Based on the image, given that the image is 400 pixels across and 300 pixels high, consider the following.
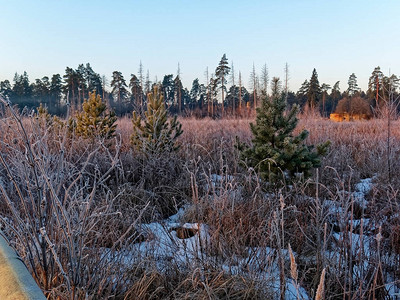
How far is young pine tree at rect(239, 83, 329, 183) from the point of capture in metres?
3.49

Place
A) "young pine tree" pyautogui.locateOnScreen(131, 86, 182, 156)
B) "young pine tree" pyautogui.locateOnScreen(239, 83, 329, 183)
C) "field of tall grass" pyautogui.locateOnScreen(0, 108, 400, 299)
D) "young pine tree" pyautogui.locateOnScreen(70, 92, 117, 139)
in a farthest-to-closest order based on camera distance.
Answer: "young pine tree" pyautogui.locateOnScreen(70, 92, 117, 139)
"young pine tree" pyautogui.locateOnScreen(131, 86, 182, 156)
"young pine tree" pyautogui.locateOnScreen(239, 83, 329, 183)
"field of tall grass" pyautogui.locateOnScreen(0, 108, 400, 299)

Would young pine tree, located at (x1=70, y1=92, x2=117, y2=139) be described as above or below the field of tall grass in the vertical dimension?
above

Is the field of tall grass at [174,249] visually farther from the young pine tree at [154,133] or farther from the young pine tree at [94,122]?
the young pine tree at [94,122]

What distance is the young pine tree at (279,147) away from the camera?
349 centimetres

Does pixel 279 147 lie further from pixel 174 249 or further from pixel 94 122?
pixel 94 122

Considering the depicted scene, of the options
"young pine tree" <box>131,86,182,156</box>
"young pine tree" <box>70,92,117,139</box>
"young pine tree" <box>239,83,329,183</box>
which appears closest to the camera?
"young pine tree" <box>239,83,329,183</box>

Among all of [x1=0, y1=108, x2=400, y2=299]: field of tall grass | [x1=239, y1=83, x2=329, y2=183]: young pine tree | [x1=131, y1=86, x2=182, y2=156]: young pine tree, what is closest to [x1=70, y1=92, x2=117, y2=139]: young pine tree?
[x1=131, y1=86, x2=182, y2=156]: young pine tree

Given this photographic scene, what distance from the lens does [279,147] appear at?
3.72 metres

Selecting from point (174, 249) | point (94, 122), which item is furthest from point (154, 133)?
point (174, 249)

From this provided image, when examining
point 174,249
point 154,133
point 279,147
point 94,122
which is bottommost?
point 174,249

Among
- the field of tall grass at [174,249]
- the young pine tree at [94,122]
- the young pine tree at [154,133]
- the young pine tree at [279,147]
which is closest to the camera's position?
the field of tall grass at [174,249]

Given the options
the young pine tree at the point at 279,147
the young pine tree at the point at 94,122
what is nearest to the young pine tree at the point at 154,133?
the young pine tree at the point at 94,122

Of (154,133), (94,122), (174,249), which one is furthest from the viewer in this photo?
(94,122)

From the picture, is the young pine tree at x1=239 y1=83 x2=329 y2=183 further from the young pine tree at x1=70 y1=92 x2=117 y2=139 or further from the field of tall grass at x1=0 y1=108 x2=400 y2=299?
the young pine tree at x1=70 y1=92 x2=117 y2=139
